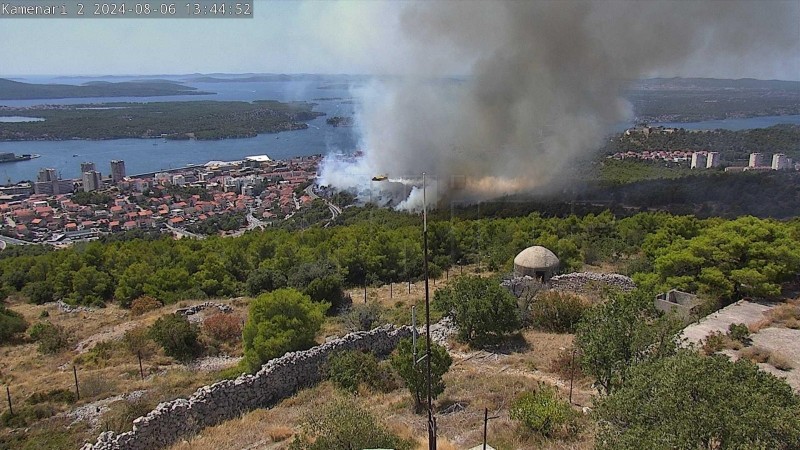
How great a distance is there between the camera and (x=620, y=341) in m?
6.61

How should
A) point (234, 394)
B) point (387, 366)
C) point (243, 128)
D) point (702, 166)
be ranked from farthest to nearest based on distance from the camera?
point (243, 128) → point (702, 166) → point (387, 366) → point (234, 394)

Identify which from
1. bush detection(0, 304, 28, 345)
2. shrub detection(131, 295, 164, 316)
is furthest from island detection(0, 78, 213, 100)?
bush detection(0, 304, 28, 345)

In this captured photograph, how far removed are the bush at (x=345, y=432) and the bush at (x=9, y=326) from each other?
1086cm

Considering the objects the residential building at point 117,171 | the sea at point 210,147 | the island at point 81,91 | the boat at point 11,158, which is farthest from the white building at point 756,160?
the island at point 81,91

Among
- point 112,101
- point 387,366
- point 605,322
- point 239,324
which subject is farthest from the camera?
point 112,101

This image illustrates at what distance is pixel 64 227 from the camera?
43.2m

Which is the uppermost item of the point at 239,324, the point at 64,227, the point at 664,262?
the point at 664,262

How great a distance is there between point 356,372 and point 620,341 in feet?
13.0

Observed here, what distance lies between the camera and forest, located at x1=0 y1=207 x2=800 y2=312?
39.0 feet

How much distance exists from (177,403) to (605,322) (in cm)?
542

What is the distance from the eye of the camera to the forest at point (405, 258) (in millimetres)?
11883

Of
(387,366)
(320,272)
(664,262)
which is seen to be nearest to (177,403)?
(387,366)

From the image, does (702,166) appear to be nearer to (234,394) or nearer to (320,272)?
(320,272)

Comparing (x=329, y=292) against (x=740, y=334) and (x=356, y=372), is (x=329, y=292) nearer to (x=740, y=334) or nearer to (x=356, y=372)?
(x=356, y=372)
